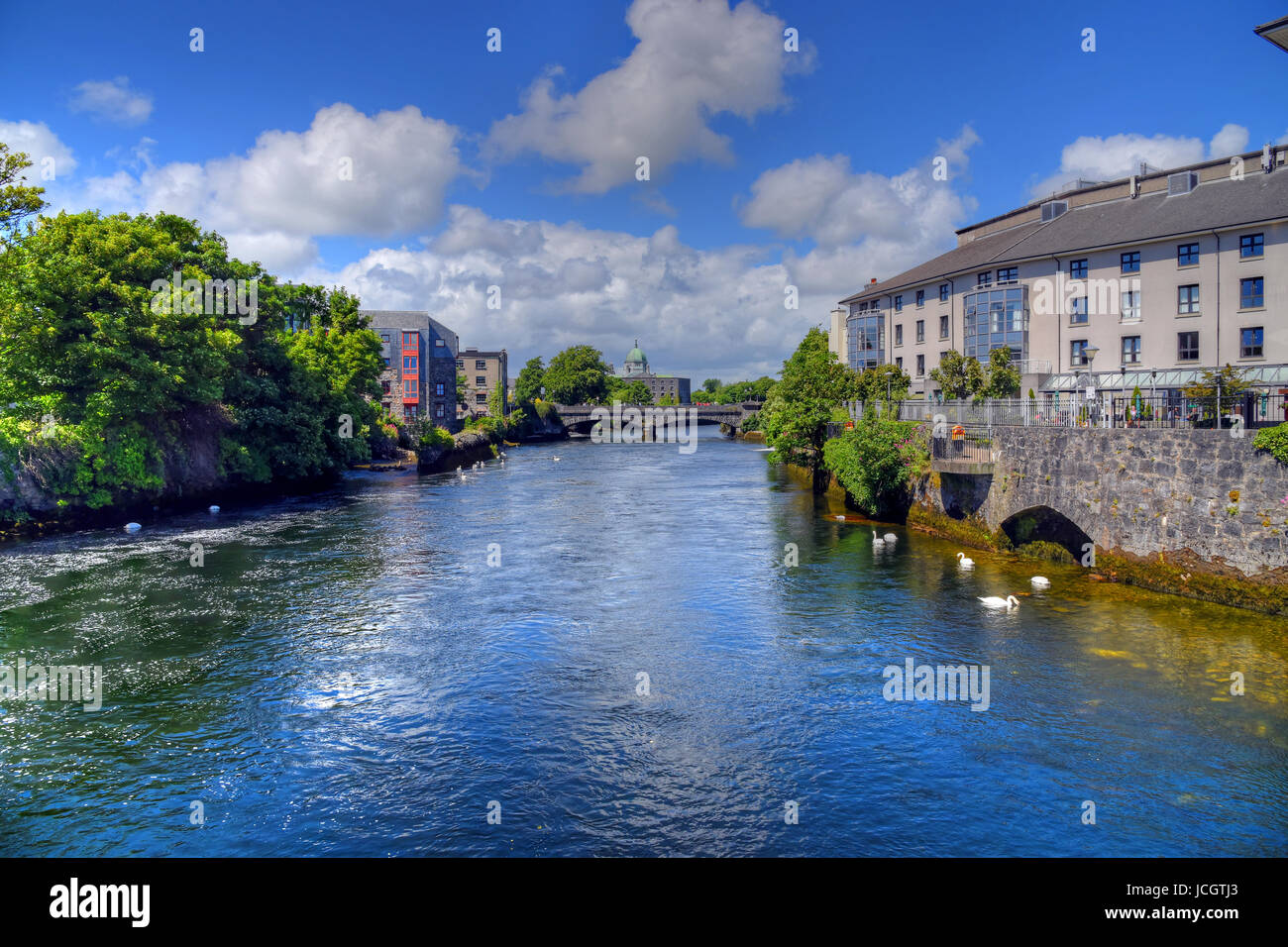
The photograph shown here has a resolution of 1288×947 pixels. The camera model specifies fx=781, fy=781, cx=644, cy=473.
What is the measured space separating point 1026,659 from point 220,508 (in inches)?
1749

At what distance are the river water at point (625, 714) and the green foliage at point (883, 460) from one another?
28.2ft

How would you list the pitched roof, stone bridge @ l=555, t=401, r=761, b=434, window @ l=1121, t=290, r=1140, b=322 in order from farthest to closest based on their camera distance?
stone bridge @ l=555, t=401, r=761, b=434 → window @ l=1121, t=290, r=1140, b=322 → the pitched roof

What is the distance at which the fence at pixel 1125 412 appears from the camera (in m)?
23.4

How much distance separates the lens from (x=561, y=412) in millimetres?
155875

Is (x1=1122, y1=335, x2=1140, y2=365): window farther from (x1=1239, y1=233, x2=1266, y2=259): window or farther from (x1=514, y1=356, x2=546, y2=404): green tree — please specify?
(x1=514, y1=356, x2=546, y2=404): green tree

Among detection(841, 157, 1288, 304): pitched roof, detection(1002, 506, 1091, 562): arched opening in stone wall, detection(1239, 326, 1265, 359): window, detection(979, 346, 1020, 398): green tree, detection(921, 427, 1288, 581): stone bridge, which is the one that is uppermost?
detection(841, 157, 1288, 304): pitched roof

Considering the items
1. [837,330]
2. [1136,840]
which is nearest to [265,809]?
[1136,840]

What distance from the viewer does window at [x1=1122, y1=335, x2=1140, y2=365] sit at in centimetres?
4894

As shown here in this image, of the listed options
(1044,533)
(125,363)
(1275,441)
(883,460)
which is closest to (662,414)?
(883,460)

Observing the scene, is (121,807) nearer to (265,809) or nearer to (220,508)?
(265,809)

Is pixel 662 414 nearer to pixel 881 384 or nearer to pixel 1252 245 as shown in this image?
pixel 881 384

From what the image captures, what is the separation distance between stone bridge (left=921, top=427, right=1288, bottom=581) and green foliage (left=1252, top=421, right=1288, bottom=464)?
0.85ft

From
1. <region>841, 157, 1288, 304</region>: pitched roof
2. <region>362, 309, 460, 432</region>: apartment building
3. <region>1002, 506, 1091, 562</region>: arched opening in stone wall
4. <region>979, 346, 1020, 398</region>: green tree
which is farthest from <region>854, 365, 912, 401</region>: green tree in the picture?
<region>362, 309, 460, 432</region>: apartment building
